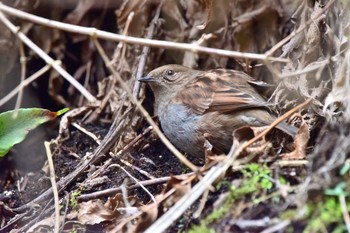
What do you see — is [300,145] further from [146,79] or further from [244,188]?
[146,79]

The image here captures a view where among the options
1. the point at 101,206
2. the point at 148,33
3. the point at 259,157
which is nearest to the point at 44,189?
the point at 101,206

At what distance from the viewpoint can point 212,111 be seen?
473cm

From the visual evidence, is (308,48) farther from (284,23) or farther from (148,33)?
(148,33)

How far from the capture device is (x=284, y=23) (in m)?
5.63

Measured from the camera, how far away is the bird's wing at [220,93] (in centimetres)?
466

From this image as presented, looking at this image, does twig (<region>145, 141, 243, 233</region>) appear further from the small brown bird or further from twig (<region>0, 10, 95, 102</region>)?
the small brown bird

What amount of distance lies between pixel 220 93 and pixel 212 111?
15 cm

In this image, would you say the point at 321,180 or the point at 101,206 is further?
the point at 101,206

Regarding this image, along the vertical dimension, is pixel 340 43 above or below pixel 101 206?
above

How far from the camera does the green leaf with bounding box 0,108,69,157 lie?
180 inches

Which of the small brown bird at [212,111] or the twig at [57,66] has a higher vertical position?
the twig at [57,66]

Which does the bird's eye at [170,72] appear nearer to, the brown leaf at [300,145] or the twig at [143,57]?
the twig at [143,57]

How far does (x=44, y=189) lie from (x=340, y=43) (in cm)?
244

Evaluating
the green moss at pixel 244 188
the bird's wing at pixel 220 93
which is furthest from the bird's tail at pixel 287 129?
the green moss at pixel 244 188
